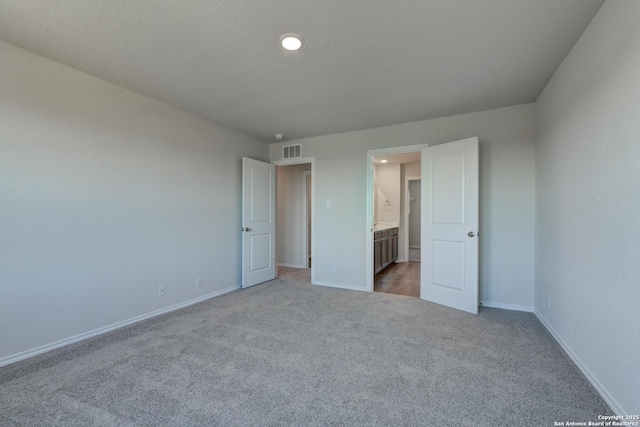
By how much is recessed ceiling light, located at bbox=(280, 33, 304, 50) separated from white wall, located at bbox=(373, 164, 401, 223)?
483cm

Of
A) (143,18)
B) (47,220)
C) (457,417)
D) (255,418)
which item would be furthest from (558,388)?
(47,220)

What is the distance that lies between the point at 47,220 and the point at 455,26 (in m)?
3.44

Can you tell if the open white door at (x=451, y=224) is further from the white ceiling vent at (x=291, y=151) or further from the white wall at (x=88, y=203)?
the white wall at (x=88, y=203)

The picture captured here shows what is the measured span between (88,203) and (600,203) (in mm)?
3946

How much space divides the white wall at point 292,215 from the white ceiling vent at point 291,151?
126 centimetres

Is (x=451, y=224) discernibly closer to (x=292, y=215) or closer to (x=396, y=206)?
(x=396, y=206)

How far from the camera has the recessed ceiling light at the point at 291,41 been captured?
1.90 metres

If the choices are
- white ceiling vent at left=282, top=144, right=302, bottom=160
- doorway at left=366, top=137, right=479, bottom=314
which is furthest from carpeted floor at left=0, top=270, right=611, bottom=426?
white ceiling vent at left=282, top=144, right=302, bottom=160

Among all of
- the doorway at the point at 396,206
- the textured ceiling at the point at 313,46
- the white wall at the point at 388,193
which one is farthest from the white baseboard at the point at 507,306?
the white wall at the point at 388,193

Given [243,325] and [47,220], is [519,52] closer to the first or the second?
[243,325]

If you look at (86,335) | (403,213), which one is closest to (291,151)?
(403,213)

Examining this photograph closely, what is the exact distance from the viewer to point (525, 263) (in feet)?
10.2

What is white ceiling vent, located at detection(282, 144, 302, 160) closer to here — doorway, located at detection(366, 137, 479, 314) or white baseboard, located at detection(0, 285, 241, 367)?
doorway, located at detection(366, 137, 479, 314)

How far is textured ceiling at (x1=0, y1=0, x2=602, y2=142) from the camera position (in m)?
1.67
